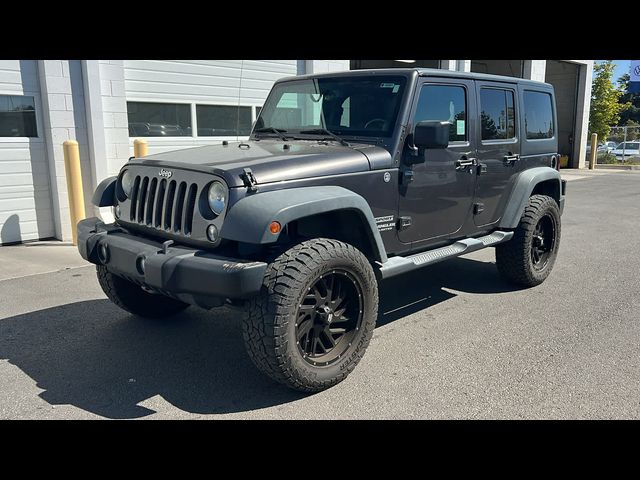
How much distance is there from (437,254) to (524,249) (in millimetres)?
1351

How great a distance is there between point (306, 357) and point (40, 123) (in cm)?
611

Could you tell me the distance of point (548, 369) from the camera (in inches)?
150

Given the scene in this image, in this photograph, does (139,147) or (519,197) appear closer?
(519,197)

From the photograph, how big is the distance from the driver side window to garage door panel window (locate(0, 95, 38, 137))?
5.75m

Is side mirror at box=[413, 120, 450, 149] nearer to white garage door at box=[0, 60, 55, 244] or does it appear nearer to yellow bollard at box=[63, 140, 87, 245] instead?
yellow bollard at box=[63, 140, 87, 245]

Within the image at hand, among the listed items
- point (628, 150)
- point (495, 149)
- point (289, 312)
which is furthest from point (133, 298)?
point (628, 150)

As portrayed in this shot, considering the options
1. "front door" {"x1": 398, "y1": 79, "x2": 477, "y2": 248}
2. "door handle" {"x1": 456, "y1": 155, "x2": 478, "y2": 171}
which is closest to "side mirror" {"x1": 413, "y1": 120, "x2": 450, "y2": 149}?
"front door" {"x1": 398, "y1": 79, "x2": 477, "y2": 248}

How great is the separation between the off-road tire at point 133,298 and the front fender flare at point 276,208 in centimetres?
164

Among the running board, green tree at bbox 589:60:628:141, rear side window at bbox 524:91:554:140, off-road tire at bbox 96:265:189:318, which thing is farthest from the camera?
green tree at bbox 589:60:628:141

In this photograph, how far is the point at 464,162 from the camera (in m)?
4.70

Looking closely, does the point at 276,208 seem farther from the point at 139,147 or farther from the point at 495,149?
the point at 139,147

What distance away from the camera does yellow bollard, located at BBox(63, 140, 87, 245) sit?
24.2 ft
